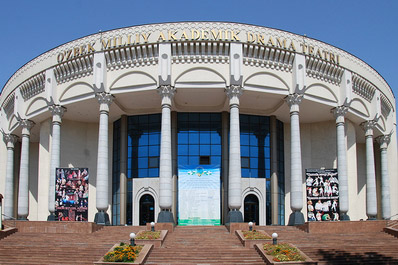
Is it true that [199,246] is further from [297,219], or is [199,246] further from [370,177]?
[370,177]

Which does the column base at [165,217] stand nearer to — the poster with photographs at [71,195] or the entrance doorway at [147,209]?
the poster with photographs at [71,195]

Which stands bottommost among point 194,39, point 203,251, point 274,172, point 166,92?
point 203,251

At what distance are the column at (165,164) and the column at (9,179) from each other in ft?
49.9

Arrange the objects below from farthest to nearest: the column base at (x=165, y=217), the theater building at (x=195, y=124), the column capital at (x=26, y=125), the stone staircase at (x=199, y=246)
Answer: the column capital at (x=26, y=125) → the theater building at (x=195, y=124) → the column base at (x=165, y=217) → the stone staircase at (x=199, y=246)

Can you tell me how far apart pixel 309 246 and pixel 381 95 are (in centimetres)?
2325

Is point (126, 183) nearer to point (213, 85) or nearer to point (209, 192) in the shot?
point (209, 192)

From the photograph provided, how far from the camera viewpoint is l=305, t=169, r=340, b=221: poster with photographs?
3281 centimetres

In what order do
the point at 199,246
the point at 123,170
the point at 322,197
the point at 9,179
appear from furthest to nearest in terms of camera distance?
the point at 9,179
the point at 123,170
the point at 322,197
the point at 199,246

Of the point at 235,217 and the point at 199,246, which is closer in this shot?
the point at 199,246

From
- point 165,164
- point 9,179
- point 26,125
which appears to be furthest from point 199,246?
point 9,179

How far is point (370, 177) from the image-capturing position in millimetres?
39875

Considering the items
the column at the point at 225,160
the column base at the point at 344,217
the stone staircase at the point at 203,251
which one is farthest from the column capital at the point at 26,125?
the column base at the point at 344,217

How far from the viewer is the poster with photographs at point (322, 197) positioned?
3281 centimetres

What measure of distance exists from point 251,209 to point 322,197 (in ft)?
23.6
